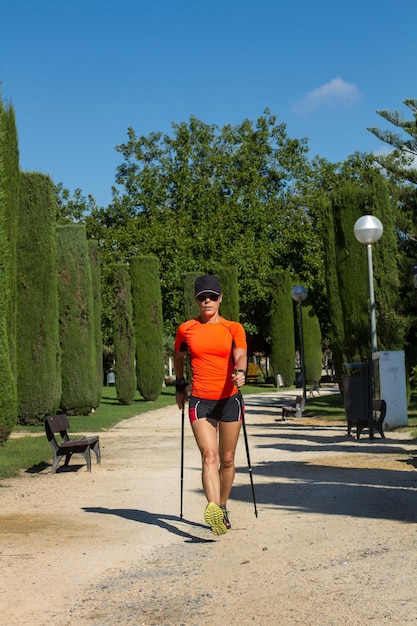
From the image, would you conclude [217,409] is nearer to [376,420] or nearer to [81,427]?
[376,420]

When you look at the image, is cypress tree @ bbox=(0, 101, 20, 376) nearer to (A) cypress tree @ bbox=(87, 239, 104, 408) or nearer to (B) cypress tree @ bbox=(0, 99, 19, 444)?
(B) cypress tree @ bbox=(0, 99, 19, 444)

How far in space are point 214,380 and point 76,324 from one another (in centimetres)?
1968

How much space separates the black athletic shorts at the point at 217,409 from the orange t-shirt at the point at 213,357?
4cm

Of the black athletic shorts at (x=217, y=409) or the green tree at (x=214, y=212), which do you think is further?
the green tree at (x=214, y=212)

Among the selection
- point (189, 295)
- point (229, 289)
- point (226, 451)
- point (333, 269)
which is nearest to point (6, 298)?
point (226, 451)

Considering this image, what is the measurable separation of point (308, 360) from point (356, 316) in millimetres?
26813

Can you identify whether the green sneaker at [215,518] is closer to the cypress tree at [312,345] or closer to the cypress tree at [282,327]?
the cypress tree at [282,327]

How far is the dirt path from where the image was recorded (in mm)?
5172

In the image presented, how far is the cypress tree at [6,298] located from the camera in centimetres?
1405

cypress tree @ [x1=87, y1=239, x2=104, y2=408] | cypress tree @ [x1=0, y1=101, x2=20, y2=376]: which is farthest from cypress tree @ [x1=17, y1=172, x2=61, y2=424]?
cypress tree @ [x1=87, y1=239, x2=104, y2=408]

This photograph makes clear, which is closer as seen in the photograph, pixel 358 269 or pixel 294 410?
pixel 294 410

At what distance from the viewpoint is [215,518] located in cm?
723

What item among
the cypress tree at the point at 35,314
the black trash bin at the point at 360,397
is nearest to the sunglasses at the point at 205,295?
the black trash bin at the point at 360,397

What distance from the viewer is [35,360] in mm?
22062
